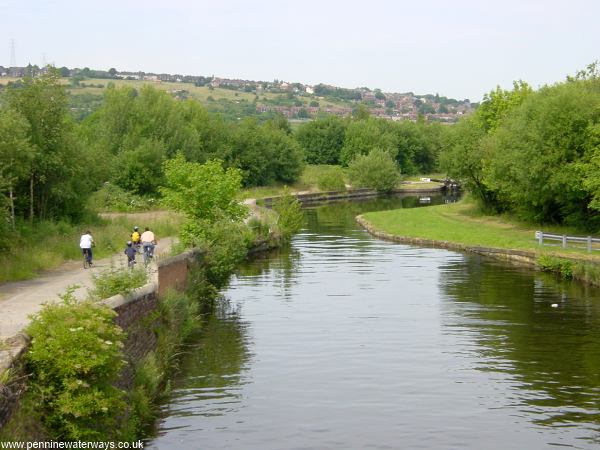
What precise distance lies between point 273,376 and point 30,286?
30.7 ft

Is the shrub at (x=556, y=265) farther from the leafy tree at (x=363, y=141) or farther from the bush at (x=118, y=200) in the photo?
the leafy tree at (x=363, y=141)

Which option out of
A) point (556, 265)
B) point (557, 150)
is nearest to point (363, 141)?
point (557, 150)

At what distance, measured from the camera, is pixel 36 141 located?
40438 mm

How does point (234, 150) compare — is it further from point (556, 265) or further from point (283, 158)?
point (556, 265)

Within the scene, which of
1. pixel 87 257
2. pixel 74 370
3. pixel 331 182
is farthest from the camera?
pixel 331 182

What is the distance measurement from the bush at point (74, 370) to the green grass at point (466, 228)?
34761 mm

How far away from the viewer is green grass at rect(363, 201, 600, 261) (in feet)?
183

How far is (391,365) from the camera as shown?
27.7 metres

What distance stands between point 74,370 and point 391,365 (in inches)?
545

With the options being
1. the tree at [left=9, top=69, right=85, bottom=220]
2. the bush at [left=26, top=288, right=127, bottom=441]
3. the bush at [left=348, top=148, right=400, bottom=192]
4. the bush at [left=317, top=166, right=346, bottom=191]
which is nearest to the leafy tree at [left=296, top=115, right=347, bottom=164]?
the bush at [left=348, top=148, right=400, bottom=192]

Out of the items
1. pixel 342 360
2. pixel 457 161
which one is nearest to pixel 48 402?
pixel 342 360

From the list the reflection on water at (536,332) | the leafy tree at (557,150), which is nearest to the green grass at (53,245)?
the reflection on water at (536,332)

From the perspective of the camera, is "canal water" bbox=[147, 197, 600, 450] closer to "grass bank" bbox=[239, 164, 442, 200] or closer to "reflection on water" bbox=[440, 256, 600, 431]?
"reflection on water" bbox=[440, 256, 600, 431]

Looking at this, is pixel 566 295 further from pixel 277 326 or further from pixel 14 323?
pixel 14 323
